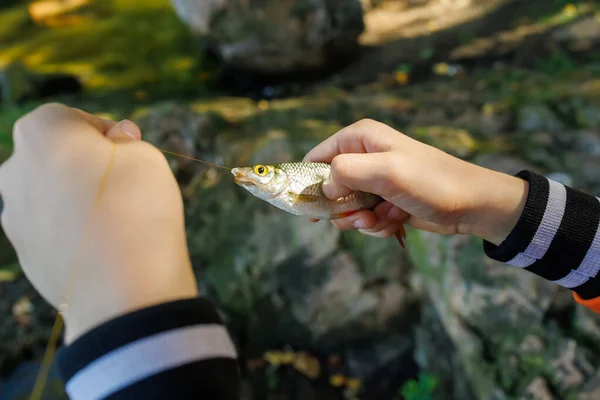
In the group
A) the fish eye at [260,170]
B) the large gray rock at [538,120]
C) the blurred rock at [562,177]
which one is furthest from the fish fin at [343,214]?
the large gray rock at [538,120]

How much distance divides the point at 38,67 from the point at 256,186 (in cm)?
347

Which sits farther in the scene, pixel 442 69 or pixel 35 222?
pixel 442 69

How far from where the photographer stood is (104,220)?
2.09 feet

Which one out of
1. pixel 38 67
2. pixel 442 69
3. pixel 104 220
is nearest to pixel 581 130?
pixel 442 69

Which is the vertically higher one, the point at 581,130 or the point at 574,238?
the point at 574,238

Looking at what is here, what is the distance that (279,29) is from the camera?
385cm

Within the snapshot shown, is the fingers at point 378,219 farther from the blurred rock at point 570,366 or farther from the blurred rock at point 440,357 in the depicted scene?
the blurred rock at point 440,357

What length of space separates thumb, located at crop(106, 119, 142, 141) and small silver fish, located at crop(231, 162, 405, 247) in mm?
205

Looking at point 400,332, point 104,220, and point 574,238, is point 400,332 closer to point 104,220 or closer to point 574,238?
point 574,238

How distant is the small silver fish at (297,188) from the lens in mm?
881

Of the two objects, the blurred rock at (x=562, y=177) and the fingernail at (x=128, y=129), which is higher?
the fingernail at (x=128, y=129)

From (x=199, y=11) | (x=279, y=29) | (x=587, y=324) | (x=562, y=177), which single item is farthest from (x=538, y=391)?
(x=199, y=11)

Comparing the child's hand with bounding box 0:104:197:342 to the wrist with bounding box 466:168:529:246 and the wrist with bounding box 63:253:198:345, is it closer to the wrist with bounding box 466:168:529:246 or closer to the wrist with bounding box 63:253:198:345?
the wrist with bounding box 63:253:198:345

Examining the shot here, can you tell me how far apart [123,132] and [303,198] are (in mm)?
388
